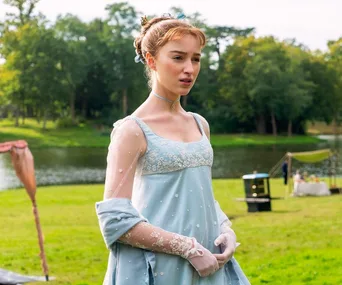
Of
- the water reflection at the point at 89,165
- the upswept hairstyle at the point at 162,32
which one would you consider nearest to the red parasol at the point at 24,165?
the upswept hairstyle at the point at 162,32

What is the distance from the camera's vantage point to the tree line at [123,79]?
77.1m

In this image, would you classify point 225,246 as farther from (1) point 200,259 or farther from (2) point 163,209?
(2) point 163,209

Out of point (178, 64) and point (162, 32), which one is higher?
point (162, 32)

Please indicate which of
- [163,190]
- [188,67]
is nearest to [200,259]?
[163,190]

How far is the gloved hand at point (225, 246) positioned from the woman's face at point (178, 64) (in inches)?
23.7

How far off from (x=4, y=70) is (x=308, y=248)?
6876 centimetres

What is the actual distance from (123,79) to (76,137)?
482 inches

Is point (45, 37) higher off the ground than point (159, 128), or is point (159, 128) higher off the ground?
point (45, 37)

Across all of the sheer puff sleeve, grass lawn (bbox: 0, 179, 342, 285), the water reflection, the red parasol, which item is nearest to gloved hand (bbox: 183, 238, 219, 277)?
the sheer puff sleeve

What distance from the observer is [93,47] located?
82562 mm

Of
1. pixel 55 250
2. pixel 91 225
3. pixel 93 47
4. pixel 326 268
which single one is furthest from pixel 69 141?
pixel 326 268

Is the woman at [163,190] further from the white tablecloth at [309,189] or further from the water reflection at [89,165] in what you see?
the water reflection at [89,165]

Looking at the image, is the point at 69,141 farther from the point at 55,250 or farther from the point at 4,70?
the point at 55,250

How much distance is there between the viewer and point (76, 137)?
233 ft
